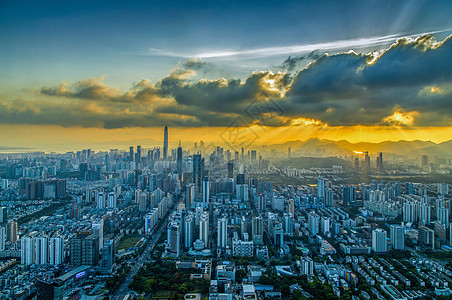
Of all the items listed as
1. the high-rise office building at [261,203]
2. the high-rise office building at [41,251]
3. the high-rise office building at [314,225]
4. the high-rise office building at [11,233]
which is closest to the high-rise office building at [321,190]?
the high-rise office building at [261,203]

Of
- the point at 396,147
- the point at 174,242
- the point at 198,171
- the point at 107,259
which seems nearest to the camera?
the point at 107,259

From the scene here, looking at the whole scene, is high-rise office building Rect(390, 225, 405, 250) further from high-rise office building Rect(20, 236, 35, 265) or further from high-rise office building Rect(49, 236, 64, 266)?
high-rise office building Rect(20, 236, 35, 265)

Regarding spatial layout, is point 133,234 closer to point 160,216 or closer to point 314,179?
point 160,216

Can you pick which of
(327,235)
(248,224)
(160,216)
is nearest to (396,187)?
(327,235)

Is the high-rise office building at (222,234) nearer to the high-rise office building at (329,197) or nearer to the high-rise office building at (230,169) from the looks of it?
the high-rise office building at (329,197)

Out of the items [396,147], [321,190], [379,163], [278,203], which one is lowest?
[278,203]

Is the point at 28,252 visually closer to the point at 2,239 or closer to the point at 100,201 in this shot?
the point at 2,239

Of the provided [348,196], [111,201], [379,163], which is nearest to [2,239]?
[111,201]

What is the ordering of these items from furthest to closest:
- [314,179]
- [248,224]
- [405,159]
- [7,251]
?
1. [314,179]
2. [405,159]
3. [248,224]
4. [7,251]

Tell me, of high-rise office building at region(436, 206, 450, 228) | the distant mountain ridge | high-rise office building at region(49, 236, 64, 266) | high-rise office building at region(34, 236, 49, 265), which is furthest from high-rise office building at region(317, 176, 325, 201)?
high-rise office building at region(34, 236, 49, 265)
